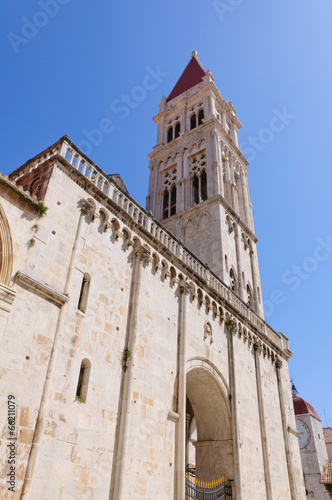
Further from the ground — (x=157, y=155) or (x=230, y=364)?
(x=157, y=155)

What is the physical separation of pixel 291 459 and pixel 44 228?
53.6 feet

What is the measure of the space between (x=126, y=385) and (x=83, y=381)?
136 cm

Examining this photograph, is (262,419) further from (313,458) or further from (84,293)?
(313,458)

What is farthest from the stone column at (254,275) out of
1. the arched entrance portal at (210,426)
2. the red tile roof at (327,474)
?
the red tile roof at (327,474)

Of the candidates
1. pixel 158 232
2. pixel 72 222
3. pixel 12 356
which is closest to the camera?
pixel 12 356

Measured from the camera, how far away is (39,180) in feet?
35.3

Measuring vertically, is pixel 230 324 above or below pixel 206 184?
below

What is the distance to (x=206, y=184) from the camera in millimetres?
27156

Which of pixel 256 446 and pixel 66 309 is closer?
pixel 66 309

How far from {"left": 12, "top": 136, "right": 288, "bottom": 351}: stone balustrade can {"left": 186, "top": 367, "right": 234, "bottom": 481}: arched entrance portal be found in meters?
3.75

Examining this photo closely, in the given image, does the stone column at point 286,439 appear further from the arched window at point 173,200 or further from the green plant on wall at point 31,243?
the green plant on wall at point 31,243

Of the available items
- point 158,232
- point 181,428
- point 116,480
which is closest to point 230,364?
point 181,428

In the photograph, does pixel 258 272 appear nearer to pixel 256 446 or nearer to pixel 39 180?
pixel 256 446

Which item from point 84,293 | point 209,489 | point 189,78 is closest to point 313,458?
point 209,489
